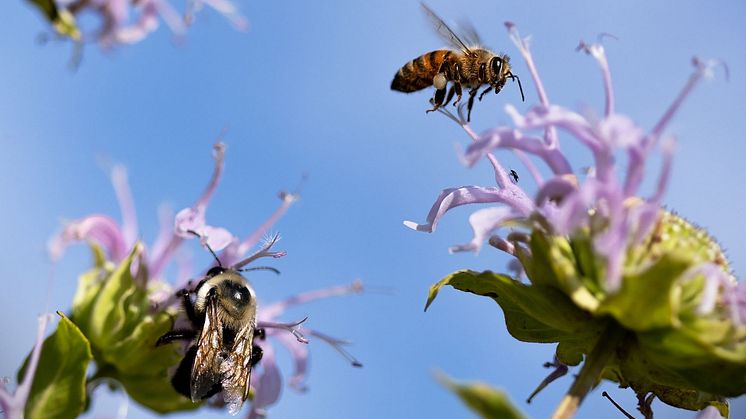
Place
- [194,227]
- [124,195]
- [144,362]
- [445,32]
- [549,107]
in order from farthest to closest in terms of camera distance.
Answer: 1. [445,32]
2. [124,195]
3. [194,227]
4. [144,362]
5. [549,107]

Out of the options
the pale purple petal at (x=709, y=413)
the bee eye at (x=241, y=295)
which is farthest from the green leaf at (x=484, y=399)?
the bee eye at (x=241, y=295)

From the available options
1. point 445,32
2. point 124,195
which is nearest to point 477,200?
point 124,195

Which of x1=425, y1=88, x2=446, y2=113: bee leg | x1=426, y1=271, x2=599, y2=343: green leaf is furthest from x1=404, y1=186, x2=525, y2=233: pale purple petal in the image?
x1=425, y1=88, x2=446, y2=113: bee leg

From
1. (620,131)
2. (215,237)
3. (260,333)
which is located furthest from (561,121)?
(260,333)

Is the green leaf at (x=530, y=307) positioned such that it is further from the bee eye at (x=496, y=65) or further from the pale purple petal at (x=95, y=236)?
the bee eye at (x=496, y=65)

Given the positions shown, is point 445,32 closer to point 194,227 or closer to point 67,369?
point 194,227

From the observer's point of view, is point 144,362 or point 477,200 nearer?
point 477,200
